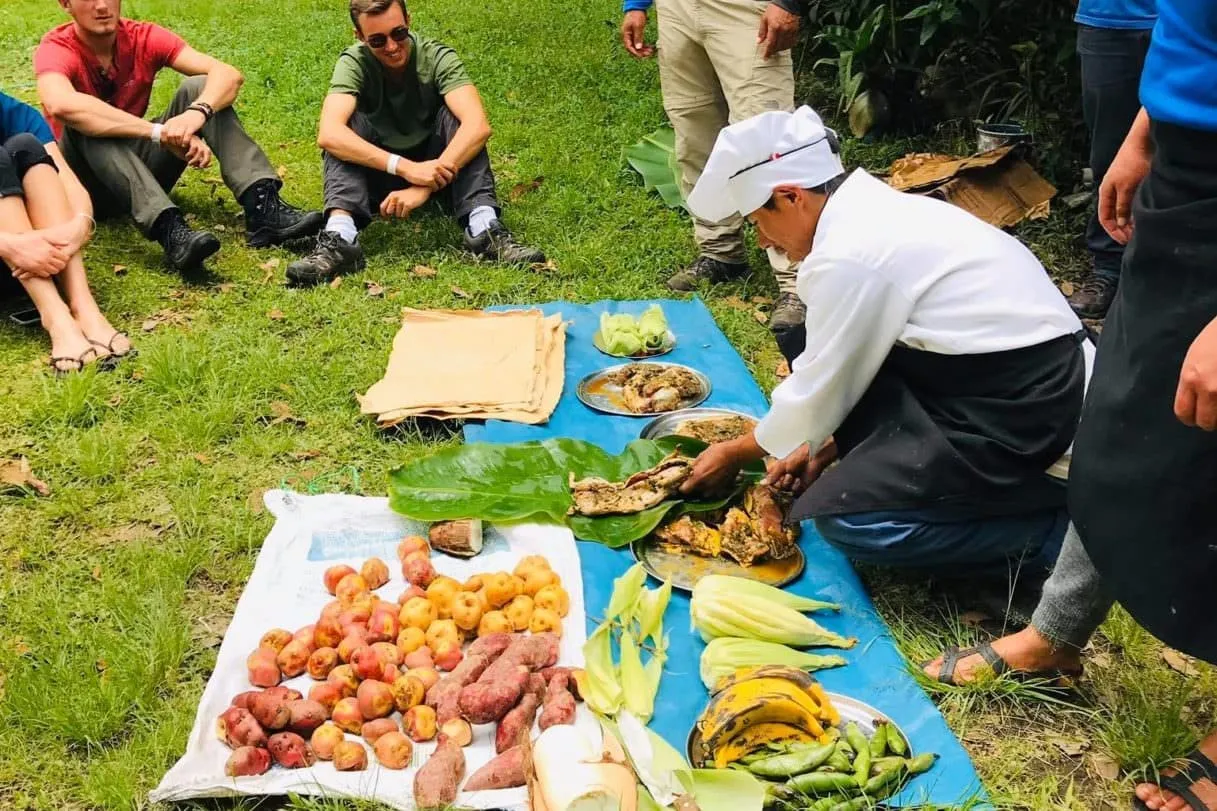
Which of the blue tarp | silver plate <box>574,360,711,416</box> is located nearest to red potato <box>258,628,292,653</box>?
the blue tarp

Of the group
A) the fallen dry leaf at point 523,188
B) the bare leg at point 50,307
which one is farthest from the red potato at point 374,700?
the fallen dry leaf at point 523,188

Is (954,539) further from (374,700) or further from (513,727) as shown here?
(374,700)

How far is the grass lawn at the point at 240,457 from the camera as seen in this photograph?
252 centimetres

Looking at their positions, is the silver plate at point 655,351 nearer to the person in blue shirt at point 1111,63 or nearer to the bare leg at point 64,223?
the person in blue shirt at point 1111,63

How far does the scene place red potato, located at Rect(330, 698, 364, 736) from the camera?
8.00ft

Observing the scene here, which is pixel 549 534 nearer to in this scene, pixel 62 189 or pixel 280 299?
pixel 280 299

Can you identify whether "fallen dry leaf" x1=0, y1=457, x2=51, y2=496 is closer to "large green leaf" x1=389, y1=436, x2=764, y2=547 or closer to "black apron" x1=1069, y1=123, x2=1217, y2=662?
"large green leaf" x1=389, y1=436, x2=764, y2=547

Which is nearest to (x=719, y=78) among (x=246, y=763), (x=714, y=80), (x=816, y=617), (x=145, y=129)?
(x=714, y=80)

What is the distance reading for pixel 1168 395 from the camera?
184cm

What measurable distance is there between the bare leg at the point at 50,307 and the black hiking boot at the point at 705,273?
2.90 metres

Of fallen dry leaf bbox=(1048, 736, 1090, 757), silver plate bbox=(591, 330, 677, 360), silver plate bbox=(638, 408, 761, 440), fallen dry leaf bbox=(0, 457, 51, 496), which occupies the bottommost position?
silver plate bbox=(591, 330, 677, 360)

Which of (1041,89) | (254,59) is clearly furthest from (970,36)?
(254,59)

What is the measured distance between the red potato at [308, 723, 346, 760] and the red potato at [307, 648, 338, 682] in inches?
9.5

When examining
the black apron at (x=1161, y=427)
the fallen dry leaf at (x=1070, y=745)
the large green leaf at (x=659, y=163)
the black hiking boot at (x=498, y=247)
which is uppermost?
the black apron at (x=1161, y=427)
